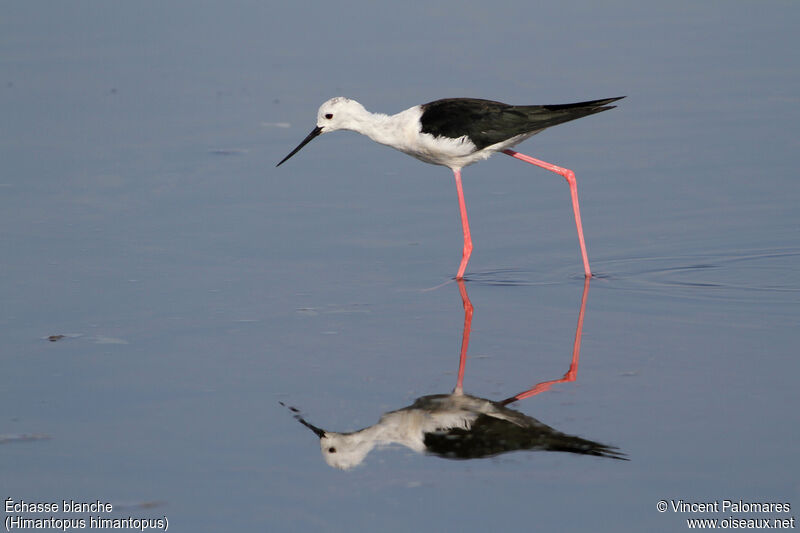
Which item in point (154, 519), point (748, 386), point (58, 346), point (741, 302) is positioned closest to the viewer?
point (154, 519)

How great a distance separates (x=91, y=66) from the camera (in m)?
10.6

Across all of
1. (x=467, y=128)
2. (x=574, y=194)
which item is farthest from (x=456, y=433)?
(x=574, y=194)

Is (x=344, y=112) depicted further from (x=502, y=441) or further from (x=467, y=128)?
(x=502, y=441)

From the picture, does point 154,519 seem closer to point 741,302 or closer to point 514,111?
point 741,302

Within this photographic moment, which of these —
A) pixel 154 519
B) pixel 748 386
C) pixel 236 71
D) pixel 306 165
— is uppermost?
pixel 236 71

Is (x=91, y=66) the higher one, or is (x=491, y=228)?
(x=91, y=66)

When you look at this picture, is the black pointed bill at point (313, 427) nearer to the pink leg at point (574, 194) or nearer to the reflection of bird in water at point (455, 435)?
the reflection of bird in water at point (455, 435)

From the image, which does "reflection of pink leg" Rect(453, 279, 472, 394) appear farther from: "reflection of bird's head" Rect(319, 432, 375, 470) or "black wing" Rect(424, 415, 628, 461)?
"reflection of bird's head" Rect(319, 432, 375, 470)

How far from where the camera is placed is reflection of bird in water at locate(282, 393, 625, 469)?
429 cm

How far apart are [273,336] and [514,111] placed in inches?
90.8

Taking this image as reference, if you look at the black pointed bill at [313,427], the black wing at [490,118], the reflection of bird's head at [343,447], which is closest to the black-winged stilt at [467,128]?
the black wing at [490,118]

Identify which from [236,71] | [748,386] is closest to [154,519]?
[748,386]

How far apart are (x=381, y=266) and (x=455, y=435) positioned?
2212 millimetres

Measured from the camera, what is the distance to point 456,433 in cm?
450
